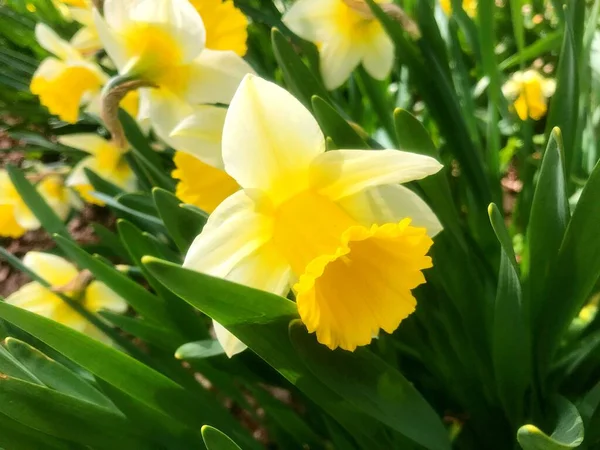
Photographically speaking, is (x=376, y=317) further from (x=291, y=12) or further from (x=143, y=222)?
(x=143, y=222)

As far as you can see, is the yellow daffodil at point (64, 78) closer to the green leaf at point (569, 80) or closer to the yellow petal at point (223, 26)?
the yellow petal at point (223, 26)

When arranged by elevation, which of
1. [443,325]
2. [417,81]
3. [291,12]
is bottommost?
[443,325]

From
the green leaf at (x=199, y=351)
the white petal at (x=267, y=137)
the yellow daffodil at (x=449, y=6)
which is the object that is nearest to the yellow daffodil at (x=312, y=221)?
the white petal at (x=267, y=137)

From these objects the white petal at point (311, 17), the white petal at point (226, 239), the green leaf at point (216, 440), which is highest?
the white petal at point (311, 17)

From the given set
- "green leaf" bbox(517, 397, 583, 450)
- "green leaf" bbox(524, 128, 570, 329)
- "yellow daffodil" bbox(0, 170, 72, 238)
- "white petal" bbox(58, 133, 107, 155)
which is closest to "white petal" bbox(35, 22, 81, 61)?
"white petal" bbox(58, 133, 107, 155)

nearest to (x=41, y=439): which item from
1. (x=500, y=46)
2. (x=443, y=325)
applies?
(x=443, y=325)
